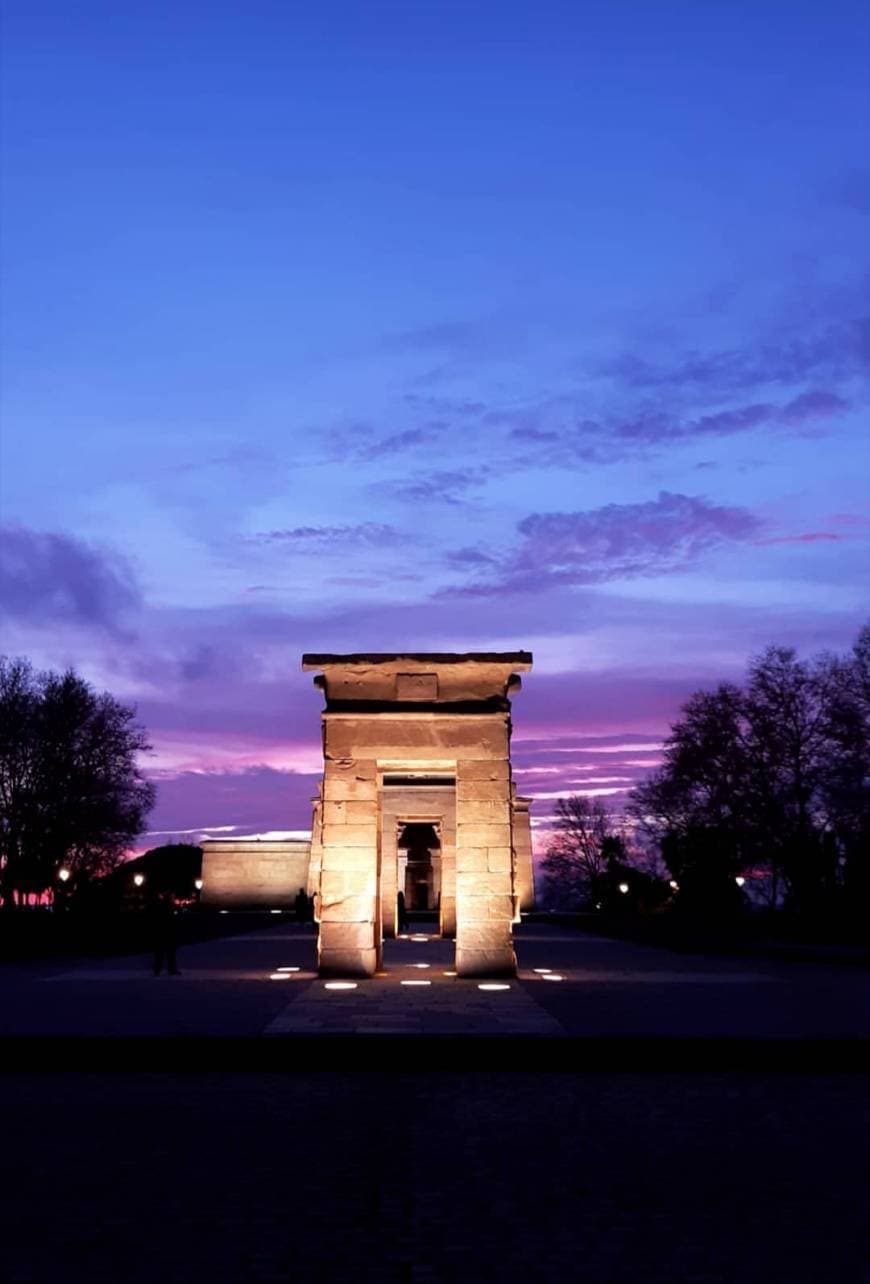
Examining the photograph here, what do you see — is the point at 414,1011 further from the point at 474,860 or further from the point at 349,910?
the point at 474,860

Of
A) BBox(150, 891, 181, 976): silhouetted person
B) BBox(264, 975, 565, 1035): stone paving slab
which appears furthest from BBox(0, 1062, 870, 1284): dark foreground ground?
BBox(150, 891, 181, 976): silhouetted person

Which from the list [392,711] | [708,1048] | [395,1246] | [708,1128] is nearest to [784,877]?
[392,711]

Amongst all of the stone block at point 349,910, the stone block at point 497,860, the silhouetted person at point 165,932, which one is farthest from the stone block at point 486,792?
the silhouetted person at point 165,932

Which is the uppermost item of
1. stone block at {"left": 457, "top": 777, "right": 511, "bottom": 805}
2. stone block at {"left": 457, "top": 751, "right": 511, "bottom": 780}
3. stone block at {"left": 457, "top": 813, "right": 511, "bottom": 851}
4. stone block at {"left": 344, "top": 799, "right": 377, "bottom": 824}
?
stone block at {"left": 457, "top": 751, "right": 511, "bottom": 780}

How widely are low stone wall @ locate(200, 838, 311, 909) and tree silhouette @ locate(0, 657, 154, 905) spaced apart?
7924 millimetres

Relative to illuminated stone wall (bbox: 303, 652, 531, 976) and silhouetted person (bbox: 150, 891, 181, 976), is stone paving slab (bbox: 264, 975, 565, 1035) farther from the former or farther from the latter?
silhouetted person (bbox: 150, 891, 181, 976)

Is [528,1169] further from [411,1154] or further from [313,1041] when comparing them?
[313,1041]

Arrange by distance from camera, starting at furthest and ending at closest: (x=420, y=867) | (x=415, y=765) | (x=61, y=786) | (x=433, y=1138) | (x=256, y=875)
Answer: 1. (x=420, y=867)
2. (x=256, y=875)
3. (x=61, y=786)
4. (x=415, y=765)
5. (x=433, y=1138)

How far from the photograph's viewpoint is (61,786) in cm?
4684

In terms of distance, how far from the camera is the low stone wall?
56.2 meters

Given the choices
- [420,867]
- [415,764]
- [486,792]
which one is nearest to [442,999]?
[486,792]

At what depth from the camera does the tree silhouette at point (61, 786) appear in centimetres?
4628

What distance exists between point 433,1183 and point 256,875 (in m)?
51.3

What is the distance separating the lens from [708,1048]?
1088 cm
